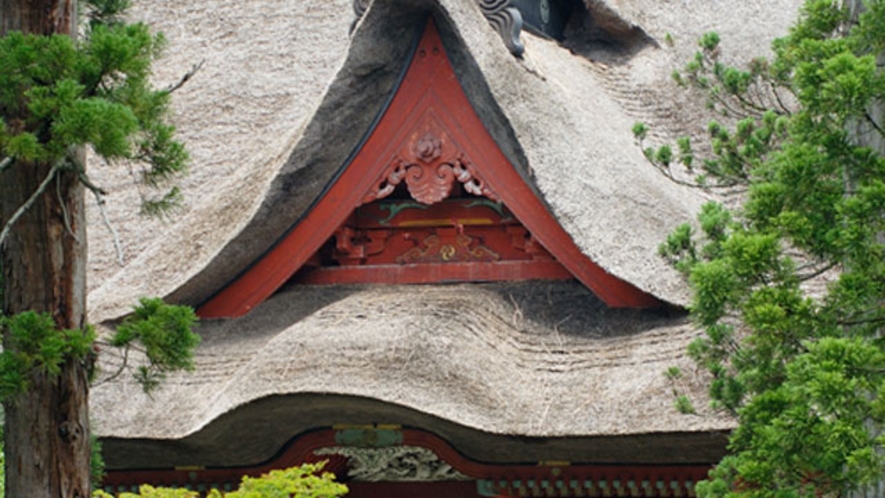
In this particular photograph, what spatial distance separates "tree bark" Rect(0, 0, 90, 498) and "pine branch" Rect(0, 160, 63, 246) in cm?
5

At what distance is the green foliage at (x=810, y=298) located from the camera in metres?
5.37

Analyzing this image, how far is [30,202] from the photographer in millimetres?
5500

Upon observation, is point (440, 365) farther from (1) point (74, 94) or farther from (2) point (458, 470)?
(1) point (74, 94)

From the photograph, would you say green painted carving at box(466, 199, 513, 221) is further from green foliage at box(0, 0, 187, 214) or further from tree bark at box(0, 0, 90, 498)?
tree bark at box(0, 0, 90, 498)

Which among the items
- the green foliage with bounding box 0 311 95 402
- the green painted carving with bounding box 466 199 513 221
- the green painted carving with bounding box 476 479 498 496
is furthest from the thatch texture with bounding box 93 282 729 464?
the green foliage with bounding box 0 311 95 402

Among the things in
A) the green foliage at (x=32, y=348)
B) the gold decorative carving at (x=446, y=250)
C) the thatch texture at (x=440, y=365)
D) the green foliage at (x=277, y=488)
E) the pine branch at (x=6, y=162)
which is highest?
the pine branch at (x=6, y=162)

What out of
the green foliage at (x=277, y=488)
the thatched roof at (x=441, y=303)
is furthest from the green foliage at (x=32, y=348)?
the thatched roof at (x=441, y=303)

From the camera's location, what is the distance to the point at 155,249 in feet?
30.5

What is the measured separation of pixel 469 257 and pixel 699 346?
2416 mm

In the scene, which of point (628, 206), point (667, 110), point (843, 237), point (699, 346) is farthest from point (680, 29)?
point (843, 237)

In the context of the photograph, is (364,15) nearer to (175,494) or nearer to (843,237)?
(175,494)

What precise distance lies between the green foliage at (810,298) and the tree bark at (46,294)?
2.30 m

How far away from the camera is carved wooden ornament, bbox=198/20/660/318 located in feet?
27.6

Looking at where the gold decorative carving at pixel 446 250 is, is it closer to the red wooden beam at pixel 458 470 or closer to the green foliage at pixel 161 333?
the red wooden beam at pixel 458 470
